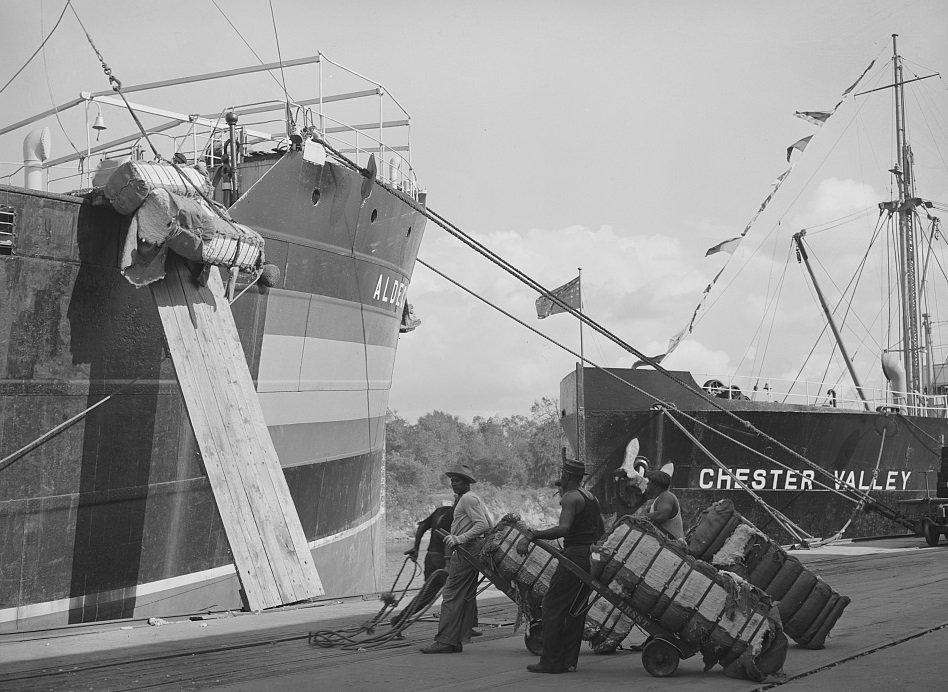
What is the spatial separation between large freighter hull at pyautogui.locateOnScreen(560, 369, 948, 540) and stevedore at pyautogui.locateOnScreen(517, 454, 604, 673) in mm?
13269

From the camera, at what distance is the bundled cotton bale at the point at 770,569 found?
8.40 metres

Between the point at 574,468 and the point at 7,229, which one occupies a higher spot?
the point at 7,229

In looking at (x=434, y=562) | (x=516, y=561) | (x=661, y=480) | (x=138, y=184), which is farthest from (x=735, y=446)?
(x=138, y=184)

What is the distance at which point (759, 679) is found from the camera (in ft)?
23.7

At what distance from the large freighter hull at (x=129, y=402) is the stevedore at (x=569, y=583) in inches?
232

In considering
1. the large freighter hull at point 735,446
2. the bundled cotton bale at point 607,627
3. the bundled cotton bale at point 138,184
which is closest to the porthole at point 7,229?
the bundled cotton bale at point 138,184

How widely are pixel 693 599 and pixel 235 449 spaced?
568 cm

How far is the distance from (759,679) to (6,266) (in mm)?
8332

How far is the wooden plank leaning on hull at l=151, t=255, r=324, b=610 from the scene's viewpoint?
1104 cm

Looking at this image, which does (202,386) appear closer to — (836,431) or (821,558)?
(821,558)

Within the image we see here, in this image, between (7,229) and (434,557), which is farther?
(7,229)

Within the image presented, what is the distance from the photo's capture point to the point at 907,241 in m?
31.4

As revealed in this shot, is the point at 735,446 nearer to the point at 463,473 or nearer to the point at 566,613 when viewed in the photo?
the point at 463,473

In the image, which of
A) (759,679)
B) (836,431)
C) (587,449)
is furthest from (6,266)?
(836,431)
